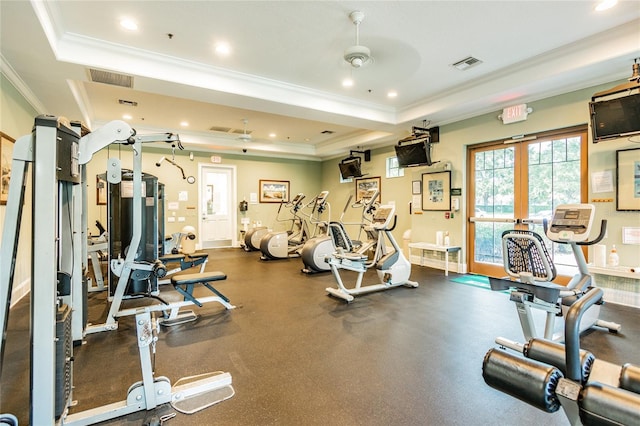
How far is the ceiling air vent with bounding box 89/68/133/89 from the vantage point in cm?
387

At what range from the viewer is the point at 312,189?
35.8ft

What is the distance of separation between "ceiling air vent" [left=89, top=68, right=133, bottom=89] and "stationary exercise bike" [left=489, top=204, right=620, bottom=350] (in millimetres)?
4751

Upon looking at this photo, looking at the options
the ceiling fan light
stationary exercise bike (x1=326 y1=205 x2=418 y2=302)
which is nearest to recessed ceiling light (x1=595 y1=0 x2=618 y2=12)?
the ceiling fan light

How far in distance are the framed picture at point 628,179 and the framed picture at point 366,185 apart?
4.98m

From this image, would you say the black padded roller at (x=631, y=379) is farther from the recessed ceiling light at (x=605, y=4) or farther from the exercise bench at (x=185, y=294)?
the recessed ceiling light at (x=605, y=4)

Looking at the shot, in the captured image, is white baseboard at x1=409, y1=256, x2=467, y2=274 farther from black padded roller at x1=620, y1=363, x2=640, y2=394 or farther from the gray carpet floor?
black padded roller at x1=620, y1=363, x2=640, y2=394

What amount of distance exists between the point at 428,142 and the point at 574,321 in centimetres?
565

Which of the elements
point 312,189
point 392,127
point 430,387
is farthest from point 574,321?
point 312,189

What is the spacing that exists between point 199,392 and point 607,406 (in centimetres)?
221

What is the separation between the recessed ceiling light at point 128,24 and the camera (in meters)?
3.23

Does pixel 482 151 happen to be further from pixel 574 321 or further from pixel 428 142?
pixel 574 321

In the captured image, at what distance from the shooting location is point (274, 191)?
403 inches

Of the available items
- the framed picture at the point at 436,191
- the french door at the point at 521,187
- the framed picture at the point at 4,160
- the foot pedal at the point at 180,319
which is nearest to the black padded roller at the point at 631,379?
the foot pedal at the point at 180,319

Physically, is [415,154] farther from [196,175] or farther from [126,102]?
[196,175]
